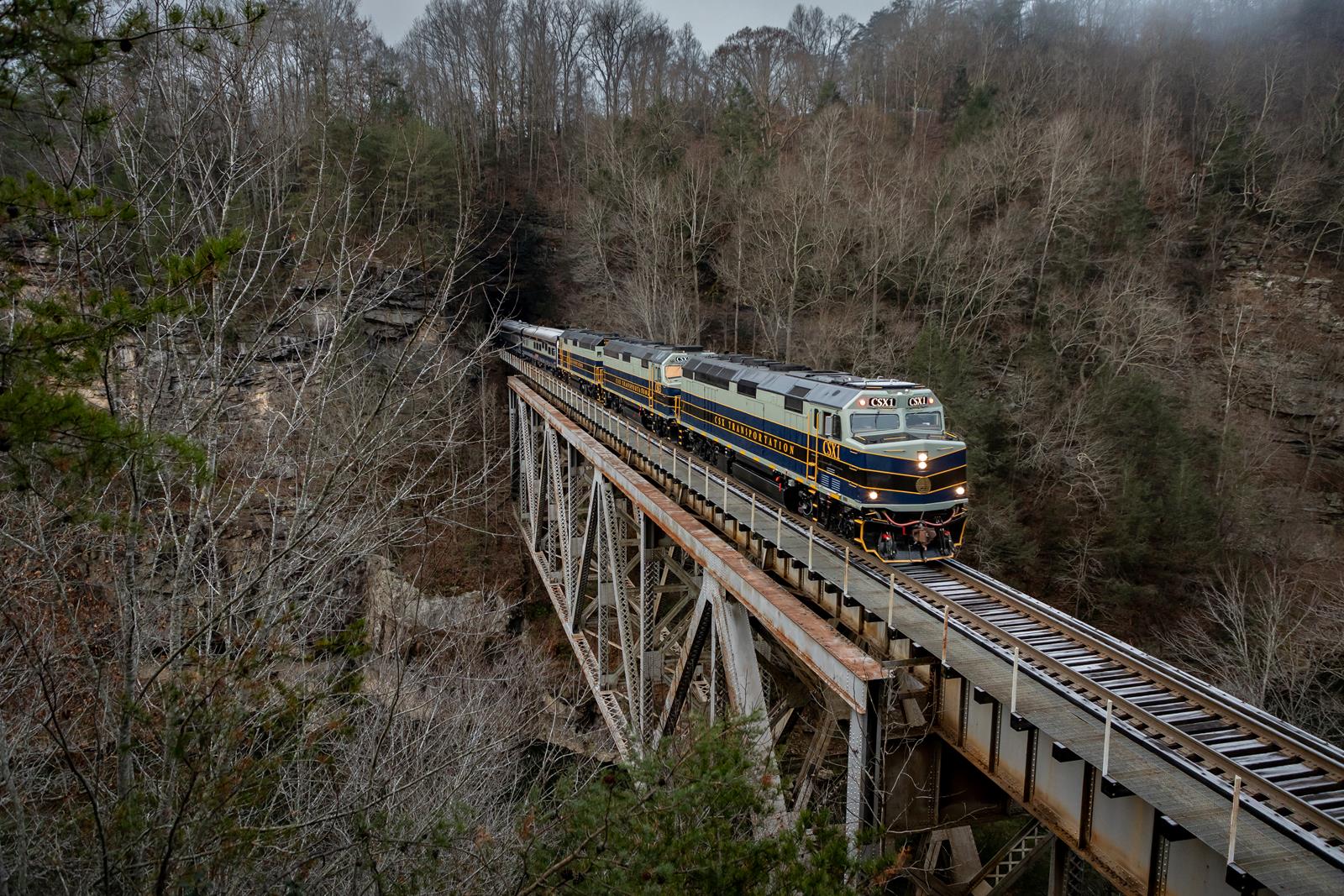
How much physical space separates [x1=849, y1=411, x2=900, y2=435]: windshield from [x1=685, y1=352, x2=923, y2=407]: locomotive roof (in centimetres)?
38

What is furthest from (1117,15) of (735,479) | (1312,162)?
(735,479)

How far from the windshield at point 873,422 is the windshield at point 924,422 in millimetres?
301

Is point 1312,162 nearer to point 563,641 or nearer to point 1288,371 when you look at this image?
point 1288,371

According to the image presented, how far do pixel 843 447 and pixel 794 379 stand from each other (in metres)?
2.98

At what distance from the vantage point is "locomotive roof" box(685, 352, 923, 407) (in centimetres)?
1323

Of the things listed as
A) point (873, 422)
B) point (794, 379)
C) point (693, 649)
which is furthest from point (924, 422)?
point (693, 649)

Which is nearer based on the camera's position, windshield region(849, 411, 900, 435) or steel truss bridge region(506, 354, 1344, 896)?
steel truss bridge region(506, 354, 1344, 896)

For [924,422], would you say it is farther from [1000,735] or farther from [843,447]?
[1000,735]

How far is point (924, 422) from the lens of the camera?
43.1ft

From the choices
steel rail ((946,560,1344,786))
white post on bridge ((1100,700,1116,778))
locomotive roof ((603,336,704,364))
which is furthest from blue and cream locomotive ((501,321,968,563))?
white post on bridge ((1100,700,1116,778))

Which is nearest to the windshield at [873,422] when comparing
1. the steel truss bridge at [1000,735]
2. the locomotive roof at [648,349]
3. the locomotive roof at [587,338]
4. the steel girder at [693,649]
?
the steel truss bridge at [1000,735]

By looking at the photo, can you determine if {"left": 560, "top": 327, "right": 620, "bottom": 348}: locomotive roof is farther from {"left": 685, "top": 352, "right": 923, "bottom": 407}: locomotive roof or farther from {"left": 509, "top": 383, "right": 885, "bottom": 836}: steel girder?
{"left": 685, "top": 352, "right": 923, "bottom": 407}: locomotive roof

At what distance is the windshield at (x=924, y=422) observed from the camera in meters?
13.0

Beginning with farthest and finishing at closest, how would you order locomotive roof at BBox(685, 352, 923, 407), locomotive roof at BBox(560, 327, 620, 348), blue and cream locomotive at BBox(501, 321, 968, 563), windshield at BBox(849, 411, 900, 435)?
1. locomotive roof at BBox(560, 327, 620, 348)
2. locomotive roof at BBox(685, 352, 923, 407)
3. windshield at BBox(849, 411, 900, 435)
4. blue and cream locomotive at BBox(501, 321, 968, 563)
